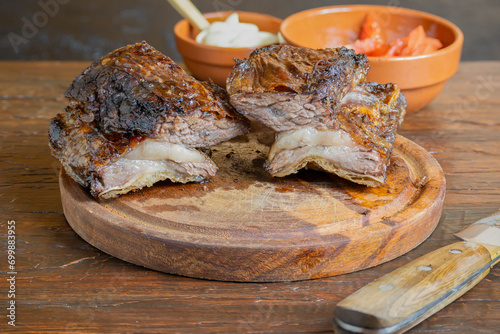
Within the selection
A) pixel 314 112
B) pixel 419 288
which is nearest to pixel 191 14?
pixel 314 112

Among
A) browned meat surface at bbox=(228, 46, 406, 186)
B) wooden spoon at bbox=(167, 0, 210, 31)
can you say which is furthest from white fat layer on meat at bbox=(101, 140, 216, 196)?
wooden spoon at bbox=(167, 0, 210, 31)

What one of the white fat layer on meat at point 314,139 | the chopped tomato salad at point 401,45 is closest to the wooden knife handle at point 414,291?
the white fat layer on meat at point 314,139

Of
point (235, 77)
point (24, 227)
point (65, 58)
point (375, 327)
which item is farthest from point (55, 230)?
point (65, 58)

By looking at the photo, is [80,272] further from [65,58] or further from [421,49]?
[65,58]

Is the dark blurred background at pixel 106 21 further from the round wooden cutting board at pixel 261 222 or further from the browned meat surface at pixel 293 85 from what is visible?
the round wooden cutting board at pixel 261 222

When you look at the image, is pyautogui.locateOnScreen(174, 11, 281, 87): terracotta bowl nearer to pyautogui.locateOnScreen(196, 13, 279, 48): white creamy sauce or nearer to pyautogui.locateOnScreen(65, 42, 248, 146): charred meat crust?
pyautogui.locateOnScreen(196, 13, 279, 48): white creamy sauce

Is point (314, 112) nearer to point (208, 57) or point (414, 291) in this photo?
point (414, 291)
